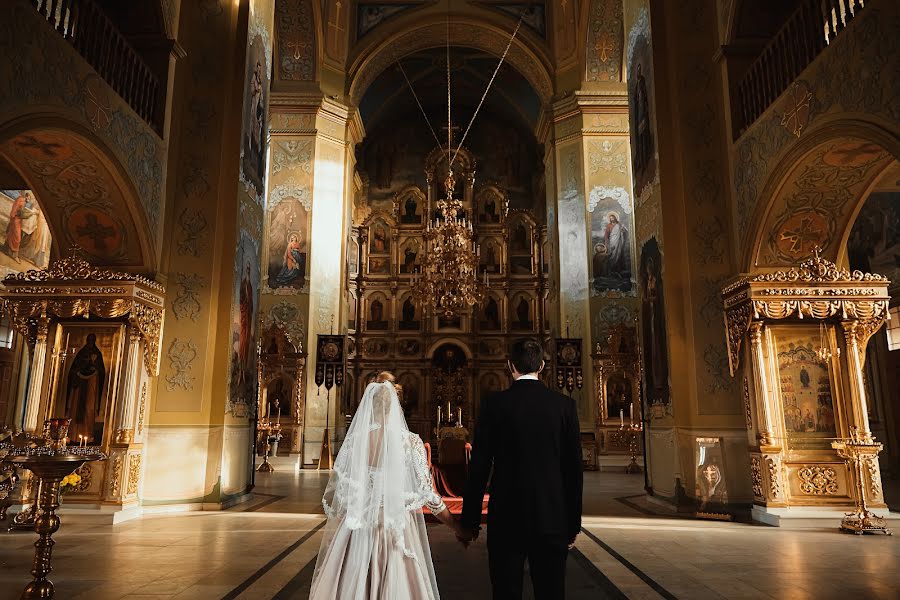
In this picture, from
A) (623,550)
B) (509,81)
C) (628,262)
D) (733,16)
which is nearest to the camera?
(623,550)

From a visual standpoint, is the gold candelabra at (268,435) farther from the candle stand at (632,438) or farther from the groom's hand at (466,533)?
the groom's hand at (466,533)

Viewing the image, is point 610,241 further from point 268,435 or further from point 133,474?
point 133,474

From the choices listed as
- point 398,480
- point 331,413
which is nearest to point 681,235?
point 398,480

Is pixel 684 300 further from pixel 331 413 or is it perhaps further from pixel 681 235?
pixel 331 413

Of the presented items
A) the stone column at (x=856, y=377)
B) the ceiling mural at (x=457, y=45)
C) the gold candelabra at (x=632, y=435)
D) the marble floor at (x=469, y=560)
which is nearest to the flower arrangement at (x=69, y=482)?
the marble floor at (x=469, y=560)

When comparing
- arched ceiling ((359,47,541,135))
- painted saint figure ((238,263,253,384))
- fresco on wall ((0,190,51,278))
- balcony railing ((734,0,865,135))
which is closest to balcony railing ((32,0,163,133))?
painted saint figure ((238,263,253,384))

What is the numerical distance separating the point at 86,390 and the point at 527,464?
7.39 metres

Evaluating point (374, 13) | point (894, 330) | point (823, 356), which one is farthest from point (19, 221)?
point (894, 330)

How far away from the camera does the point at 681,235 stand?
9.05 meters

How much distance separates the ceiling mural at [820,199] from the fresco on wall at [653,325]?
1.54 m

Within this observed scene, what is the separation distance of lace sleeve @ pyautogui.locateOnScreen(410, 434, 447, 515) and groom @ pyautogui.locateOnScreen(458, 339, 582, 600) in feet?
3.26

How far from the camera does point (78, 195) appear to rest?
27.1 feet

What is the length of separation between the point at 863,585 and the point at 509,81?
22328 millimetres

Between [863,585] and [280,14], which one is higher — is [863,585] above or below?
below
